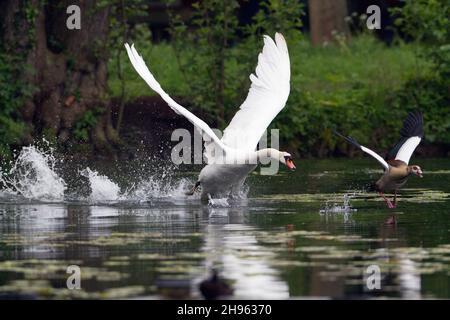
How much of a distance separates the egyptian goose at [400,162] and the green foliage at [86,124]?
9163 mm

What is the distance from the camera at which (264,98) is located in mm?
18016

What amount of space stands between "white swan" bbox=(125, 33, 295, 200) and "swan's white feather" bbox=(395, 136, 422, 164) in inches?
56.0

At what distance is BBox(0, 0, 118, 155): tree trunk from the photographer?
25.7 metres

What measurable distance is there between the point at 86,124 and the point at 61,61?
134cm

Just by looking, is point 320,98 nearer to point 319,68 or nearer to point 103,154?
point 319,68

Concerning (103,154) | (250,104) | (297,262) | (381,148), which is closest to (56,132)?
(103,154)

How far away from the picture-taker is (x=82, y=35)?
26578mm

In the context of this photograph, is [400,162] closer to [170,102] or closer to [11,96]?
[170,102]

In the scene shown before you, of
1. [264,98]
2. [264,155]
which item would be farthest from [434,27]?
[264,155]

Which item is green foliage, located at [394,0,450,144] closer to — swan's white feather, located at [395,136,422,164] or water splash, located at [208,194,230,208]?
swan's white feather, located at [395,136,422,164]

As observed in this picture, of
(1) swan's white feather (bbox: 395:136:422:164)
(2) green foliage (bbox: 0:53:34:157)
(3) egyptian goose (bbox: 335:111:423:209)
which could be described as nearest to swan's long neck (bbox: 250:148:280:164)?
(3) egyptian goose (bbox: 335:111:423:209)

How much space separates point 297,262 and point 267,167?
11.4 meters

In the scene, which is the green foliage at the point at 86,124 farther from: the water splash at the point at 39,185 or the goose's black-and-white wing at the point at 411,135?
the goose's black-and-white wing at the point at 411,135

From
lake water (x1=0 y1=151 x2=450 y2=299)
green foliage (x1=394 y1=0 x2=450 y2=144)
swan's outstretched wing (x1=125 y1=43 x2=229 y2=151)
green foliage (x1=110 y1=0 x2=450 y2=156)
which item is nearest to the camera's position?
lake water (x1=0 y1=151 x2=450 y2=299)
